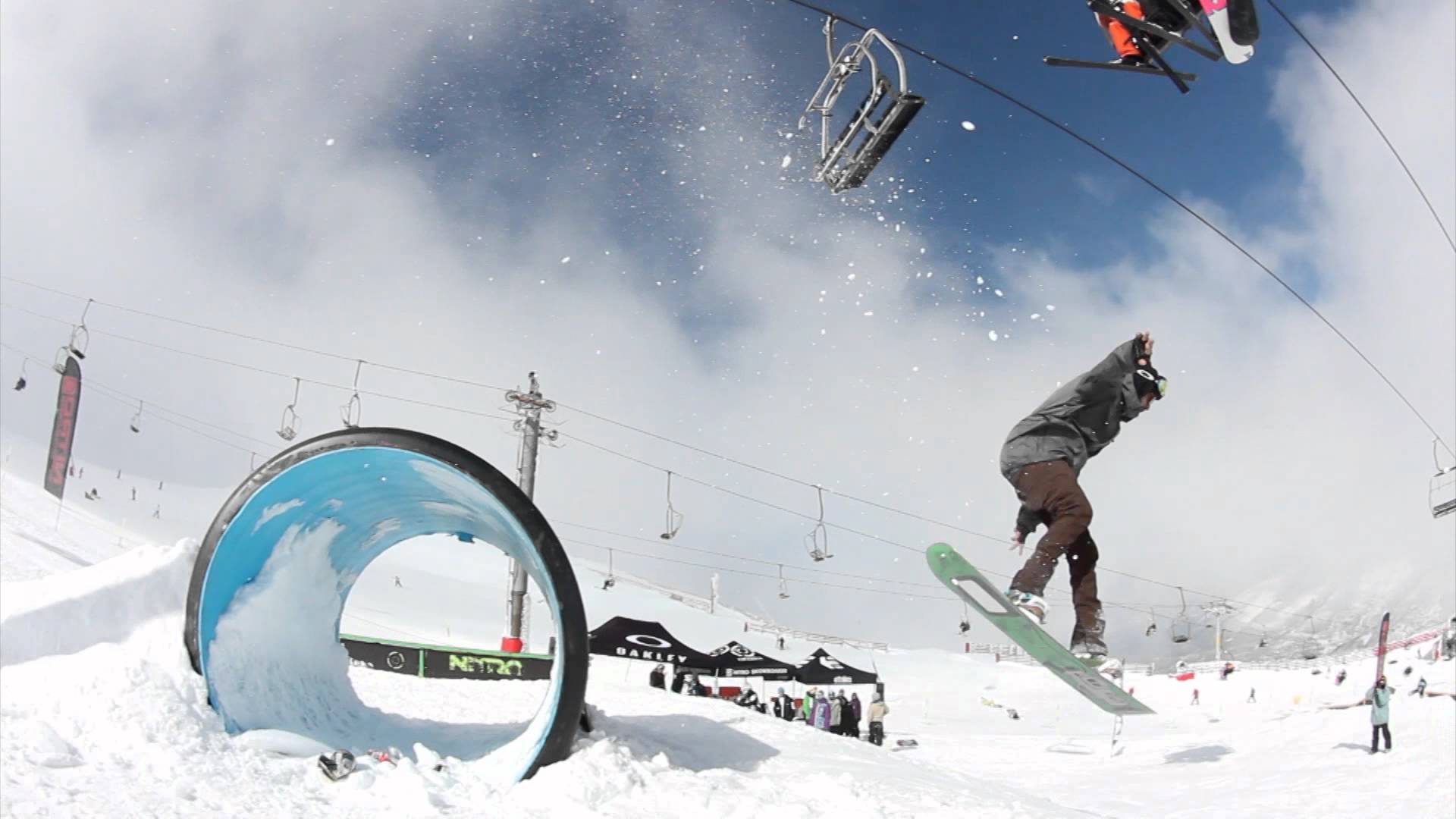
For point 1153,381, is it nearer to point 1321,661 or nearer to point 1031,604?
point 1031,604

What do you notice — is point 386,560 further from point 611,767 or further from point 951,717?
point 611,767

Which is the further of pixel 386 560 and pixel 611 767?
pixel 386 560

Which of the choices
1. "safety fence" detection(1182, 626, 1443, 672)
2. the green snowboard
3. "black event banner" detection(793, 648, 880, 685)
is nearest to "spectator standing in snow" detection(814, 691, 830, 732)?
"black event banner" detection(793, 648, 880, 685)

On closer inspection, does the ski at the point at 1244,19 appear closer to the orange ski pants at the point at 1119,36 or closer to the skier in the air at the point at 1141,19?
the skier in the air at the point at 1141,19

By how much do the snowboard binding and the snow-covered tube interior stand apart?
5.23 m

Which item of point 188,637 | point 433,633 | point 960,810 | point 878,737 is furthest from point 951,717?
point 188,637

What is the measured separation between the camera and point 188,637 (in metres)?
7.06

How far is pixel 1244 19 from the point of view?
5051 mm

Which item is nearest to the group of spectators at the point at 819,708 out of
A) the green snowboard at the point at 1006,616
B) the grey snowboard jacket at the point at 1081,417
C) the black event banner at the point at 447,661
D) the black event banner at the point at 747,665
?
the black event banner at the point at 747,665

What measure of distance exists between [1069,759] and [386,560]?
44.4m

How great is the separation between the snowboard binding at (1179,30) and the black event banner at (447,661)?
43.4 ft

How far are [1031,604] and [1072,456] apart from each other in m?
1.01

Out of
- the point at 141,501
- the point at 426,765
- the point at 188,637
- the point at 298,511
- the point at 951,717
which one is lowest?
the point at 951,717

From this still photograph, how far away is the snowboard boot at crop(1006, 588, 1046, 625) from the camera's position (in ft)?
18.8
